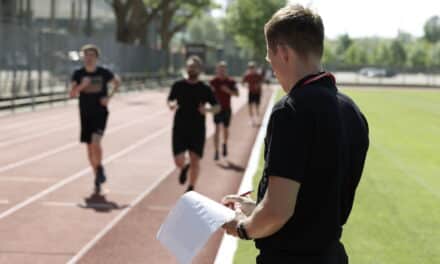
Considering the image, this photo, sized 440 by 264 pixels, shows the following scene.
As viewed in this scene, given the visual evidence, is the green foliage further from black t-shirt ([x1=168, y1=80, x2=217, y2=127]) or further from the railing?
black t-shirt ([x1=168, y1=80, x2=217, y2=127])

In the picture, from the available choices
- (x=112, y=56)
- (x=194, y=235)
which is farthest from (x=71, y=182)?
(x=112, y=56)

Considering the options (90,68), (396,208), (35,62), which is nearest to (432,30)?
(35,62)

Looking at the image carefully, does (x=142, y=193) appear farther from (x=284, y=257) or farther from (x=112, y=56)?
(x=112, y=56)

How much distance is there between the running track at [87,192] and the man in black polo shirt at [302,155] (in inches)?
165

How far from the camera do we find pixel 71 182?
11.4 metres

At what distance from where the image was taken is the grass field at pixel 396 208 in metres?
7.15

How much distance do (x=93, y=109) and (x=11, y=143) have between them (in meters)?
6.36

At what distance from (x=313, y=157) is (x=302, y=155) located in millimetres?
68

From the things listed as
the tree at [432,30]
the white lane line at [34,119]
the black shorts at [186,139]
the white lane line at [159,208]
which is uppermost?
the tree at [432,30]

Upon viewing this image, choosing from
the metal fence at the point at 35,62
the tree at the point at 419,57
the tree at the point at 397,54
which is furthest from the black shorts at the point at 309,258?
the tree at the point at 397,54

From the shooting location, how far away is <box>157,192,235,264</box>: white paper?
2873 mm

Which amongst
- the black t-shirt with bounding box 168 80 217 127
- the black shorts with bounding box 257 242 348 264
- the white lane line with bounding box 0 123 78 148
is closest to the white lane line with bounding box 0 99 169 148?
the white lane line with bounding box 0 123 78 148

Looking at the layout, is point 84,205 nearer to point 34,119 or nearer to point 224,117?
point 224,117

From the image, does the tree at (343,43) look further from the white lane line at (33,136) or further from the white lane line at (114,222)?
the white lane line at (114,222)
